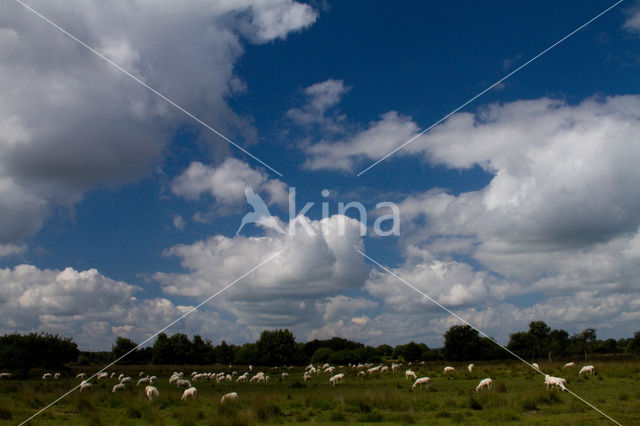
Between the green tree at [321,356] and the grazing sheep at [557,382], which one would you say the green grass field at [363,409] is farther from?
the green tree at [321,356]

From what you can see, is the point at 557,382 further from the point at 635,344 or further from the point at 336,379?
the point at 635,344

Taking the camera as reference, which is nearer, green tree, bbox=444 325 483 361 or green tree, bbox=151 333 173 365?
green tree, bbox=444 325 483 361

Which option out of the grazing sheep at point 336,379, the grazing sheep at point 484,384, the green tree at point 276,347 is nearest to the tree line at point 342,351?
the green tree at point 276,347

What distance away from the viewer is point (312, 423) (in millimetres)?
19609

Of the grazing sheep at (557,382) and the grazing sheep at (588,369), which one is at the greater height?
the grazing sheep at (557,382)

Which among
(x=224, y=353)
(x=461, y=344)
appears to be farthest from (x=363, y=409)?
(x=224, y=353)

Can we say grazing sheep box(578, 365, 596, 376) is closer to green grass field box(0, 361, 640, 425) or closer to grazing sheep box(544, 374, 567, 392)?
green grass field box(0, 361, 640, 425)

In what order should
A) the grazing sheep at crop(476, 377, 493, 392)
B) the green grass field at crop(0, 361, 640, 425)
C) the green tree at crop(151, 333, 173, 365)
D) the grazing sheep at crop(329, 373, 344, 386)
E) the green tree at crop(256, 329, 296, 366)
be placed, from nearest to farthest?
1. the green grass field at crop(0, 361, 640, 425)
2. the grazing sheep at crop(476, 377, 493, 392)
3. the grazing sheep at crop(329, 373, 344, 386)
4. the green tree at crop(151, 333, 173, 365)
5. the green tree at crop(256, 329, 296, 366)

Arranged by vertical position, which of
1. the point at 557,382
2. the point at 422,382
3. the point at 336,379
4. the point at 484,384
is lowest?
the point at 336,379

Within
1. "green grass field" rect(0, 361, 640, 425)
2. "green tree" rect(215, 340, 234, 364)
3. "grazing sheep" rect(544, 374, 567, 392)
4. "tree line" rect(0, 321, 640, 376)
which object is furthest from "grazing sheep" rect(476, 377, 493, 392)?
"green tree" rect(215, 340, 234, 364)

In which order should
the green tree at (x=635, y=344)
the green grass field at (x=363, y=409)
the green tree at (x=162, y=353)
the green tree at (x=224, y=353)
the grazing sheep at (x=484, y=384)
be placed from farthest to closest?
the green tree at (x=224, y=353) < the green tree at (x=162, y=353) < the green tree at (x=635, y=344) < the grazing sheep at (x=484, y=384) < the green grass field at (x=363, y=409)

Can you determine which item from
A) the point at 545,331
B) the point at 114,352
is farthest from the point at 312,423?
the point at 114,352

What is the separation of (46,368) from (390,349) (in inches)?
4749

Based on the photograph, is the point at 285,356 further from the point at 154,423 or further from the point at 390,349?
the point at 154,423
